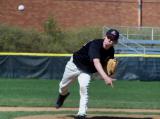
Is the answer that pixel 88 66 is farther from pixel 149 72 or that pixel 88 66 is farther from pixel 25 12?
pixel 25 12

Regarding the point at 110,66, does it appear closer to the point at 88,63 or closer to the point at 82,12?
the point at 88,63

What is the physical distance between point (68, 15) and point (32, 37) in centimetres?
441

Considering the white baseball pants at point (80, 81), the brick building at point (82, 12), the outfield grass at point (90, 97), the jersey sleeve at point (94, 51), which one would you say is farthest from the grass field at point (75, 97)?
the brick building at point (82, 12)

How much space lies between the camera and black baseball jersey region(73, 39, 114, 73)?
1005cm

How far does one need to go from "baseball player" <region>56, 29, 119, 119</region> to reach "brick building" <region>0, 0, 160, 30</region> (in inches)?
1012

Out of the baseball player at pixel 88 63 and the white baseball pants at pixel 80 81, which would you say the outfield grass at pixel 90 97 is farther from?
the baseball player at pixel 88 63

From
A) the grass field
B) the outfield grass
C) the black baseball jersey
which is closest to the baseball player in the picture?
the black baseball jersey

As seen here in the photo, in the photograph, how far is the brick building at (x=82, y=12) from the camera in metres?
36.1

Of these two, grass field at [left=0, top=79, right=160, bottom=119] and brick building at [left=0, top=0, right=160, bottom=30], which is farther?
brick building at [left=0, top=0, right=160, bottom=30]

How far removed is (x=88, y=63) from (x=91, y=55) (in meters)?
0.42

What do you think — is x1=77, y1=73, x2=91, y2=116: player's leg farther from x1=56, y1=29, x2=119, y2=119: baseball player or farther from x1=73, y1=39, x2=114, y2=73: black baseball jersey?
x1=73, y1=39, x2=114, y2=73: black baseball jersey

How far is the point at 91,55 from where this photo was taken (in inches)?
394

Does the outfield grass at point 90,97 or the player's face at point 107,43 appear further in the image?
the outfield grass at point 90,97

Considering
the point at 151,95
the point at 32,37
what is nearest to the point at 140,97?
the point at 151,95
